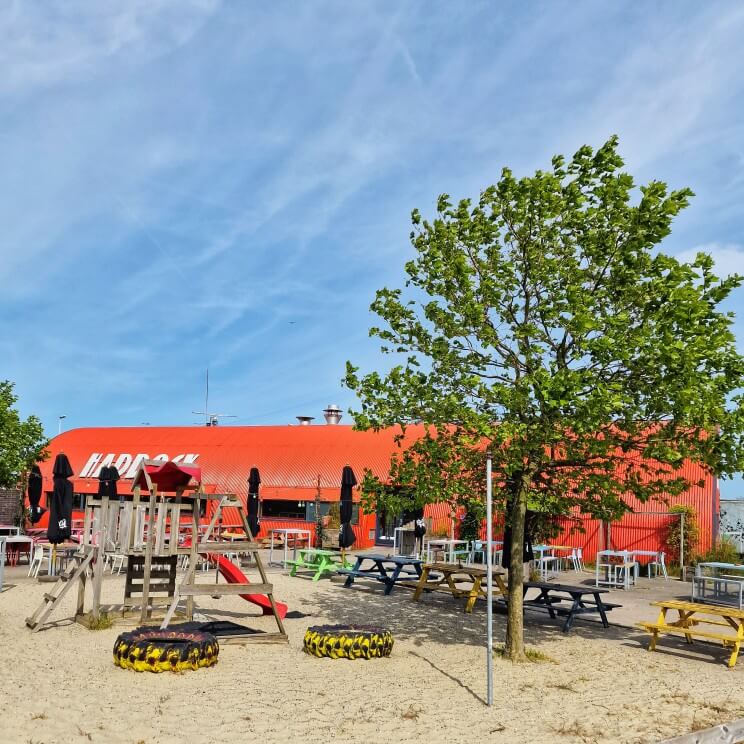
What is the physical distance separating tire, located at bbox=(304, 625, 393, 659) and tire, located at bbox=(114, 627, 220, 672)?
148 cm

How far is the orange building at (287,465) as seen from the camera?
27.3 metres

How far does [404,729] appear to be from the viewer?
305 inches

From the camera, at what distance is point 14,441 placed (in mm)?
32469

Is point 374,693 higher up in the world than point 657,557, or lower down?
lower down

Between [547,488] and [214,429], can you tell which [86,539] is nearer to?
[547,488]

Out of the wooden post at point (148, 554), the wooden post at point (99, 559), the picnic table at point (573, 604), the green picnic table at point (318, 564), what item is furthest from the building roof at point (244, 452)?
the wooden post at point (148, 554)

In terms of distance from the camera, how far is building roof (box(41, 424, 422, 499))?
37.5 meters

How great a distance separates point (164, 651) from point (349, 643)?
2612mm

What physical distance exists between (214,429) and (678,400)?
127 feet

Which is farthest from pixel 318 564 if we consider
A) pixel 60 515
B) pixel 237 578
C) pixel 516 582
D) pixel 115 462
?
pixel 115 462

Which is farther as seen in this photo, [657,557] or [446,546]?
[446,546]

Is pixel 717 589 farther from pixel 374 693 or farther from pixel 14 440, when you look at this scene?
pixel 14 440

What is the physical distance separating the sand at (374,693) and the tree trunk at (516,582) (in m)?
0.35

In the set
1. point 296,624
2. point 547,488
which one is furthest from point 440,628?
point 547,488
